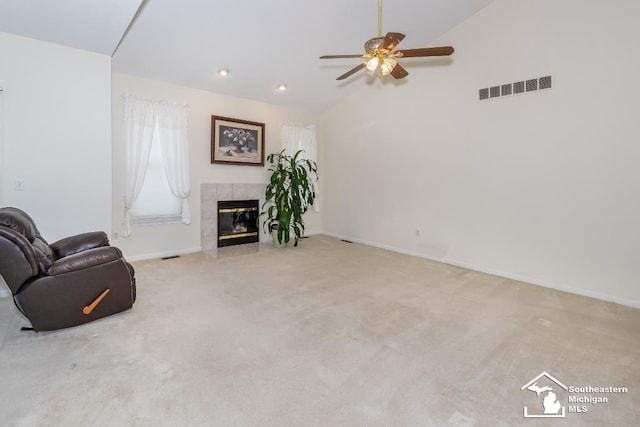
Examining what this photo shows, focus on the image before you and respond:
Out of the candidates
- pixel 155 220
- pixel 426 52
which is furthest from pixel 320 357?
pixel 155 220

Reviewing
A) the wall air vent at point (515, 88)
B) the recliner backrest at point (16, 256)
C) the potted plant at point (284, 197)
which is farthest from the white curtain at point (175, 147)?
the wall air vent at point (515, 88)

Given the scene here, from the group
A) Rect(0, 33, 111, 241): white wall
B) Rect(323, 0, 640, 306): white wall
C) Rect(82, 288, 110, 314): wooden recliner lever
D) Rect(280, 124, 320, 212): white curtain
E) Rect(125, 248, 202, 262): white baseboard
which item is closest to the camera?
Rect(82, 288, 110, 314): wooden recliner lever

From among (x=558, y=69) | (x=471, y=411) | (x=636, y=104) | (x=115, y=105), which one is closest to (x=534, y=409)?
(x=471, y=411)

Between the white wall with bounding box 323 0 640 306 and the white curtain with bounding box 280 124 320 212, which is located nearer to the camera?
the white wall with bounding box 323 0 640 306

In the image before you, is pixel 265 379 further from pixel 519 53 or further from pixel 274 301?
pixel 519 53

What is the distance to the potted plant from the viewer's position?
558 centimetres

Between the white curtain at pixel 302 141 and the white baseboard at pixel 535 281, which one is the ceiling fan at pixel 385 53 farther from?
the white curtain at pixel 302 141

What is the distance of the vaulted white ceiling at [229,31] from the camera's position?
315cm

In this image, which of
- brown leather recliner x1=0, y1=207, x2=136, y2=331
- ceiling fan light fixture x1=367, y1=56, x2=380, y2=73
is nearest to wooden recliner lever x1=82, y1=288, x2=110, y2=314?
brown leather recliner x1=0, y1=207, x2=136, y2=331

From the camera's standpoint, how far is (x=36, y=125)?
3441 millimetres

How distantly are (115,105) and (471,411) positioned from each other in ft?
17.5

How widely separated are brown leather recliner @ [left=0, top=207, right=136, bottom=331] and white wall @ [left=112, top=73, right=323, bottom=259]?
184 cm

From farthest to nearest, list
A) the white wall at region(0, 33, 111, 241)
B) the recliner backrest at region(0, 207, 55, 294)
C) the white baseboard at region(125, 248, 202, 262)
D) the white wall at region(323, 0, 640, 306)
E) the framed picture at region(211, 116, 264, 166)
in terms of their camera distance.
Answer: the framed picture at region(211, 116, 264, 166) < the white baseboard at region(125, 248, 202, 262) < the white wall at region(0, 33, 111, 241) < the white wall at region(323, 0, 640, 306) < the recliner backrest at region(0, 207, 55, 294)

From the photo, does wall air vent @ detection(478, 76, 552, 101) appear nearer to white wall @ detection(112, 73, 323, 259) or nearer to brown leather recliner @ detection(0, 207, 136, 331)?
white wall @ detection(112, 73, 323, 259)
